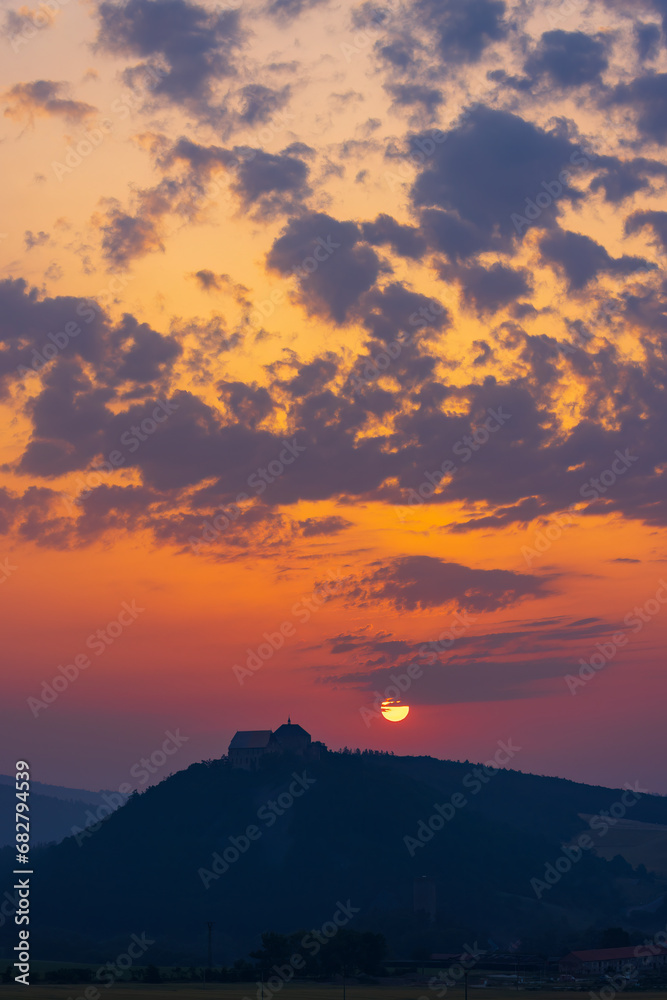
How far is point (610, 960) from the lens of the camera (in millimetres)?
137000

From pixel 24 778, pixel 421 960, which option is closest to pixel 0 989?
pixel 24 778

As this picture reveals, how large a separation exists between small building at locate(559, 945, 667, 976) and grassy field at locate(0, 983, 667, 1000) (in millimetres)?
33191

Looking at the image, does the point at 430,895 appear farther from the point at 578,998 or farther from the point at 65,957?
the point at 578,998

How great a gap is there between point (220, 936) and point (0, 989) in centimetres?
12294

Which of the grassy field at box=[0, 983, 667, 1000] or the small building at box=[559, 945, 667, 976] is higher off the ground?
the grassy field at box=[0, 983, 667, 1000]

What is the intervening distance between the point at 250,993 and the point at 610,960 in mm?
65756

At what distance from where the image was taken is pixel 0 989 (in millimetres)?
82562

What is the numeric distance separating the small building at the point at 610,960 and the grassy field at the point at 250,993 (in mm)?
33191

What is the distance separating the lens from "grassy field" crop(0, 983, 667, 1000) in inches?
3167

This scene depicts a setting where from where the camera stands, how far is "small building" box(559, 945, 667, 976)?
132 meters

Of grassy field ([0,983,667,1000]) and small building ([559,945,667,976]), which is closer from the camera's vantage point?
grassy field ([0,983,667,1000])

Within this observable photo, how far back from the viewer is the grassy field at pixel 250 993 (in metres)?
80.4

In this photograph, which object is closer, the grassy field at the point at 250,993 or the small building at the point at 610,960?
the grassy field at the point at 250,993

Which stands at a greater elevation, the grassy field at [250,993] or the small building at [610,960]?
the grassy field at [250,993]
